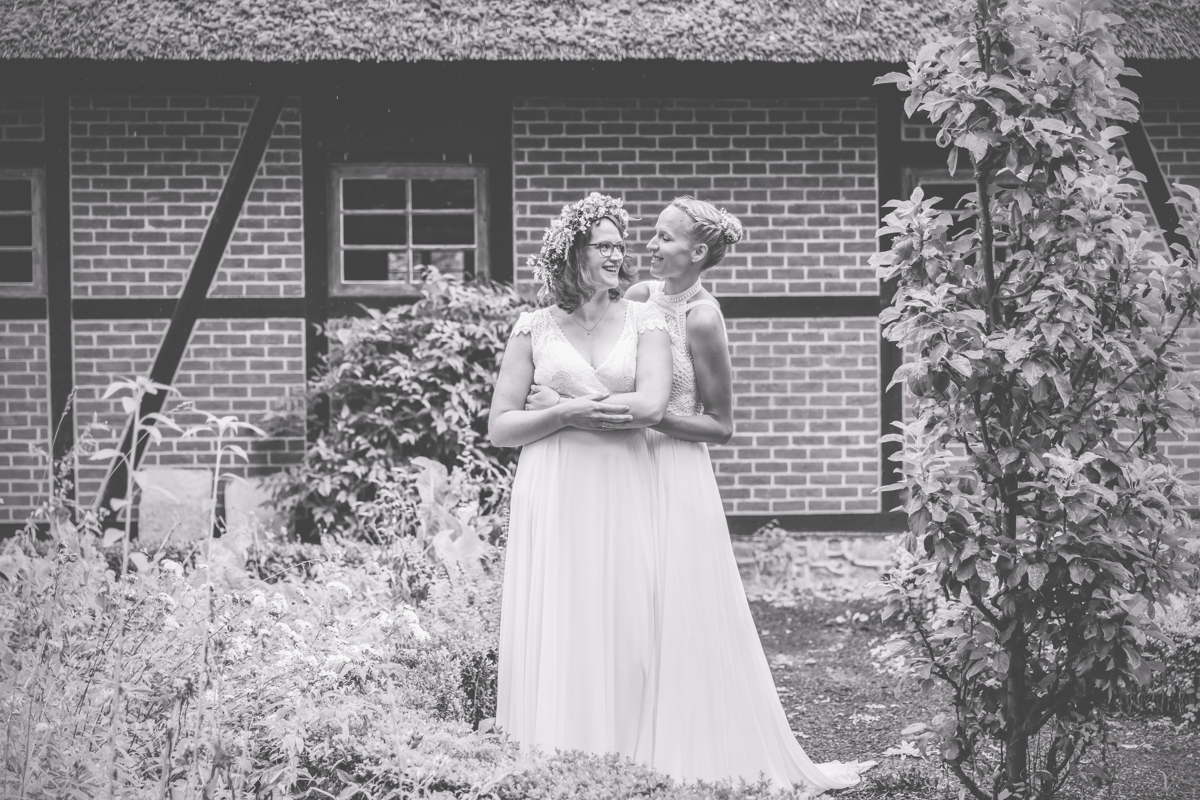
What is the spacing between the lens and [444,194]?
7.34 meters

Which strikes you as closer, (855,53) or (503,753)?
(503,753)

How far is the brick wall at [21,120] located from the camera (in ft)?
23.2

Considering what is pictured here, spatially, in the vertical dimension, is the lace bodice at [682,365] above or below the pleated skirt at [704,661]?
above

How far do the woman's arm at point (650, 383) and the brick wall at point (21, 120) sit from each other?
17.9ft

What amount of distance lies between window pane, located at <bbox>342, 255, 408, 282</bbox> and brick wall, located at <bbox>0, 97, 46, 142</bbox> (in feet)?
6.84

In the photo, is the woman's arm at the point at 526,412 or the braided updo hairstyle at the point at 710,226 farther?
the braided updo hairstyle at the point at 710,226

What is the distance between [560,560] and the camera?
337cm

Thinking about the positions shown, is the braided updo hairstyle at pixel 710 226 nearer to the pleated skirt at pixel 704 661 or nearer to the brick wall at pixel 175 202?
the pleated skirt at pixel 704 661

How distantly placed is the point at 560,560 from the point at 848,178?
15.8 feet

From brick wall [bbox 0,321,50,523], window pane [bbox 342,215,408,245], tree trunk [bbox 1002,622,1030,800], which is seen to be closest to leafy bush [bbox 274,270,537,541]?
window pane [bbox 342,215,408,245]

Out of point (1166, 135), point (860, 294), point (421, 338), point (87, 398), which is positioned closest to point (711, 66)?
point (860, 294)

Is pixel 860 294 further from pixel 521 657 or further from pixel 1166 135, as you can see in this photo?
pixel 521 657

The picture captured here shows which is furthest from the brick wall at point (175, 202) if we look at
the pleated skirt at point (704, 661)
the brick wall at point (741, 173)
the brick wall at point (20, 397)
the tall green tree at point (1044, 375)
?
the tall green tree at point (1044, 375)

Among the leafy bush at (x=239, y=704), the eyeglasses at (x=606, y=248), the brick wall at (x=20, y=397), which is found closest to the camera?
the leafy bush at (x=239, y=704)
